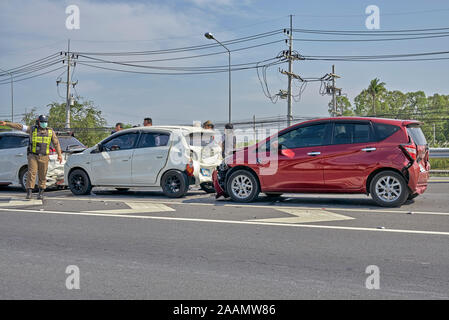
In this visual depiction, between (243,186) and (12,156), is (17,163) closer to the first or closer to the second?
(12,156)

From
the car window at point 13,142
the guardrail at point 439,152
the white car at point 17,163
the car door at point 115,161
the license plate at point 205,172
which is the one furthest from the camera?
the guardrail at point 439,152

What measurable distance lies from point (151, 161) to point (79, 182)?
222 centimetres

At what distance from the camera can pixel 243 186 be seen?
10.2m

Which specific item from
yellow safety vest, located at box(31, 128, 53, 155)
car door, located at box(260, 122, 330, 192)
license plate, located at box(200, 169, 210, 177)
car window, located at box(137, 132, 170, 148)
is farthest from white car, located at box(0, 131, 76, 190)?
car door, located at box(260, 122, 330, 192)

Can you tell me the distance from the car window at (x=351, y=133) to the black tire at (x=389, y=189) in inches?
30.7

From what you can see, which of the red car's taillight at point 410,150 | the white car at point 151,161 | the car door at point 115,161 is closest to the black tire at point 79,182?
the white car at point 151,161

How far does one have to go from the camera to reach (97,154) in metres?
12.0

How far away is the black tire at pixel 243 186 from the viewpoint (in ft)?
33.1

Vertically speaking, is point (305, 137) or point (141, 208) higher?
point (305, 137)

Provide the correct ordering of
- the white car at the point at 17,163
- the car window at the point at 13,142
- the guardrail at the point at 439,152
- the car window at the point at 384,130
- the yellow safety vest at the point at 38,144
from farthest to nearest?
the guardrail at the point at 439,152
the car window at the point at 13,142
the white car at the point at 17,163
the yellow safety vest at the point at 38,144
the car window at the point at 384,130

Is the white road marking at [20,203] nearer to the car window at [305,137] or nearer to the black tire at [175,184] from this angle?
the black tire at [175,184]

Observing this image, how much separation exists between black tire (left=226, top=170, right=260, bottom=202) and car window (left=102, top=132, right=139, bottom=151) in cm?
283

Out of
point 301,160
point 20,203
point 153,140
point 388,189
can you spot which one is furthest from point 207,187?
point 388,189
